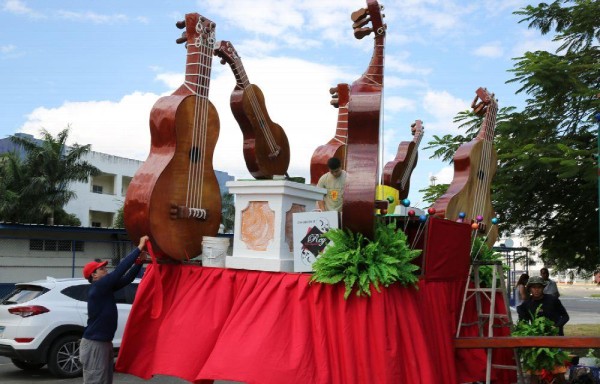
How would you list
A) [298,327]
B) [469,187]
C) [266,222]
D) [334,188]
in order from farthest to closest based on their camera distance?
[469,187] → [334,188] → [266,222] → [298,327]

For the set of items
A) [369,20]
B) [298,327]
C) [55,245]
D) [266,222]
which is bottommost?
[298,327]

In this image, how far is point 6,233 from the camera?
18.9 metres

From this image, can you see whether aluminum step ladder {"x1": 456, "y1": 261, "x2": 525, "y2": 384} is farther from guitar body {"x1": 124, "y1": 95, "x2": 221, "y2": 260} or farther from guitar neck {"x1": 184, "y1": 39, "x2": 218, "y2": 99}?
Answer: guitar neck {"x1": 184, "y1": 39, "x2": 218, "y2": 99}

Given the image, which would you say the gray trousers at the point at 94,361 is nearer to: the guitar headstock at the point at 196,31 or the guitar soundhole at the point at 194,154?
the guitar soundhole at the point at 194,154

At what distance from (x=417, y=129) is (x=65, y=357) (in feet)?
20.7

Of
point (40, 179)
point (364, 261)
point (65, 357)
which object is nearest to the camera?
point (364, 261)

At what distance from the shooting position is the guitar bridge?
20.2ft

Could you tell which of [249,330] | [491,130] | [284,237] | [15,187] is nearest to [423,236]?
[284,237]

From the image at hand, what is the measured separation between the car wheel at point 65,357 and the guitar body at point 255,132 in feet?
12.5

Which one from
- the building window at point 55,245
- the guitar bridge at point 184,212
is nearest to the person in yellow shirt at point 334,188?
the guitar bridge at point 184,212

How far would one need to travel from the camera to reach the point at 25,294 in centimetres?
919

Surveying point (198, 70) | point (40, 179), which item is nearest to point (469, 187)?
point (198, 70)

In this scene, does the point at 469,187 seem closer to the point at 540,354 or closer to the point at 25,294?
the point at 540,354

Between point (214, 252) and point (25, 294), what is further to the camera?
point (25, 294)
